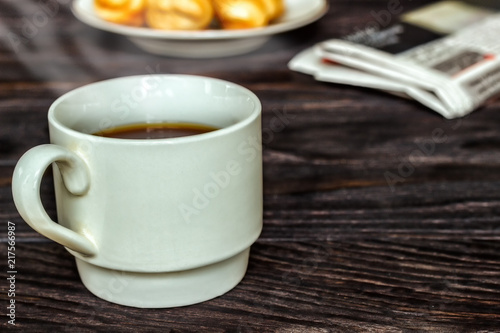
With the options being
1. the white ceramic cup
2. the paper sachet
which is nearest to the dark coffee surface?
the white ceramic cup

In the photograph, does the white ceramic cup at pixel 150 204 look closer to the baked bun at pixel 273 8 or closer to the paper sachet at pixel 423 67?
the paper sachet at pixel 423 67

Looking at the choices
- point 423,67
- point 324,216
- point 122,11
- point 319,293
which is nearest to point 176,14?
point 122,11

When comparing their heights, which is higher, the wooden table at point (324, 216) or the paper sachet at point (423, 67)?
the wooden table at point (324, 216)

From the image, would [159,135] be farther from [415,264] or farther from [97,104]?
[415,264]

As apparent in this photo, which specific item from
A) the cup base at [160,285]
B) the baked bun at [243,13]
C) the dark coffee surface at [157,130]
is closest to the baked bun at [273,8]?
the baked bun at [243,13]

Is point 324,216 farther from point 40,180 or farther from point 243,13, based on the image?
point 243,13

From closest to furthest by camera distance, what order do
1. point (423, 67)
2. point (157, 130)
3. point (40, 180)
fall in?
point (40, 180) → point (157, 130) → point (423, 67)
